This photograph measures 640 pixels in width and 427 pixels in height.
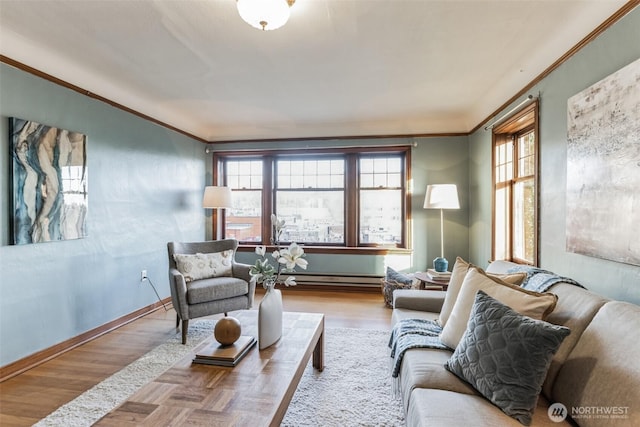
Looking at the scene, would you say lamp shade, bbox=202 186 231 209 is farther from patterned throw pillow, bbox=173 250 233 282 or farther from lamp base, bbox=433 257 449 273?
lamp base, bbox=433 257 449 273

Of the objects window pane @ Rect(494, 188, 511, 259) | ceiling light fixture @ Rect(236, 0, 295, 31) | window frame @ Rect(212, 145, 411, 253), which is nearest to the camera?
ceiling light fixture @ Rect(236, 0, 295, 31)

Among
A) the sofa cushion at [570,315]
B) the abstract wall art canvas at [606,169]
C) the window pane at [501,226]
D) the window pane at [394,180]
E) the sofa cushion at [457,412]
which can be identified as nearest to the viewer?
the sofa cushion at [457,412]

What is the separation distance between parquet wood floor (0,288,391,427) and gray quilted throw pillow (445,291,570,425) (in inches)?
78.4

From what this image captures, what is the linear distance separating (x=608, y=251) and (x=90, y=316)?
4112 mm

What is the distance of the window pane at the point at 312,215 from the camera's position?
5008 millimetres

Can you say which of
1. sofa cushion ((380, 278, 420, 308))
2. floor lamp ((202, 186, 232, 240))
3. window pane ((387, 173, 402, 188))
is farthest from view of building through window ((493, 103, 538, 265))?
floor lamp ((202, 186, 232, 240))

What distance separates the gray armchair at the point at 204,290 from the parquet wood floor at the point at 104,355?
402 millimetres

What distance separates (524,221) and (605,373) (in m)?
2.36

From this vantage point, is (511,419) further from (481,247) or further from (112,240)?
(112,240)

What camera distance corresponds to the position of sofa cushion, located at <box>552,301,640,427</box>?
1.04 meters

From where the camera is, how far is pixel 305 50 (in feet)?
8.37

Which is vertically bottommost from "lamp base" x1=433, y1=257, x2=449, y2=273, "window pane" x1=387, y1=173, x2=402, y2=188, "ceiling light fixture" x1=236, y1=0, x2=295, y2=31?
"lamp base" x1=433, y1=257, x2=449, y2=273

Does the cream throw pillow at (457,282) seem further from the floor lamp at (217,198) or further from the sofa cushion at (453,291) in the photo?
the floor lamp at (217,198)

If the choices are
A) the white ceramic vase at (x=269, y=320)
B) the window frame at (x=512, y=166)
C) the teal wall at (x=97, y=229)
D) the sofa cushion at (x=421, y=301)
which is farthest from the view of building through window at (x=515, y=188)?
the teal wall at (x=97, y=229)
